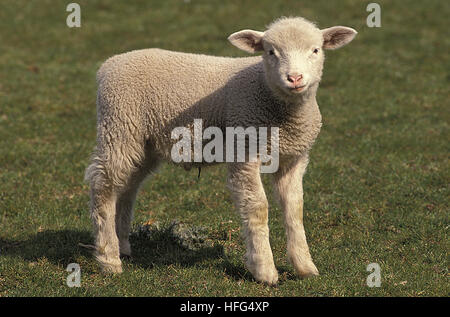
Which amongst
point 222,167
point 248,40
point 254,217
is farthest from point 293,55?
point 222,167

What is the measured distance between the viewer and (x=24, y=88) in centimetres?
1584

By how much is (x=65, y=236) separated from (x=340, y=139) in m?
6.28

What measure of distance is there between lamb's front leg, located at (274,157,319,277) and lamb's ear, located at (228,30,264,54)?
130cm

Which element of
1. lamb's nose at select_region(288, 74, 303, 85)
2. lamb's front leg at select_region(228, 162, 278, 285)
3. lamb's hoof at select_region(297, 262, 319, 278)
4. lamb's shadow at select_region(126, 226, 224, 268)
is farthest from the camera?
lamb's shadow at select_region(126, 226, 224, 268)

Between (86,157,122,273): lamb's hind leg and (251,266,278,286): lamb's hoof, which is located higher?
(86,157,122,273): lamb's hind leg

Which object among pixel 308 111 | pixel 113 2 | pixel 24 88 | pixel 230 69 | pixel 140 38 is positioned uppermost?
pixel 113 2

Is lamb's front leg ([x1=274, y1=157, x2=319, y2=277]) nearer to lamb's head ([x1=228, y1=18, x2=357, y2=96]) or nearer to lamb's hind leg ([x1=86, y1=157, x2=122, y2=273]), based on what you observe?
lamb's head ([x1=228, y1=18, x2=357, y2=96])

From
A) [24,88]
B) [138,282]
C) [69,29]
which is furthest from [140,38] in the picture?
[138,282]

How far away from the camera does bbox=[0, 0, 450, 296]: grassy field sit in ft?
24.1

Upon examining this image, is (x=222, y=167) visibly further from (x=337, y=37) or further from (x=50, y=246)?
(x=337, y=37)

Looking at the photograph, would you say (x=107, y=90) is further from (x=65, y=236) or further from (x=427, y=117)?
(x=427, y=117)

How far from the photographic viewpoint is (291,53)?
21.1 ft

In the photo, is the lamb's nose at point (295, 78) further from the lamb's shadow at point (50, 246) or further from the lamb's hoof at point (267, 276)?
the lamb's shadow at point (50, 246)

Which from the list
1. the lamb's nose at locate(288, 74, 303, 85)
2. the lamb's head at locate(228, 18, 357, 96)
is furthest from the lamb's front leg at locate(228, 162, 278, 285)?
the lamb's nose at locate(288, 74, 303, 85)
